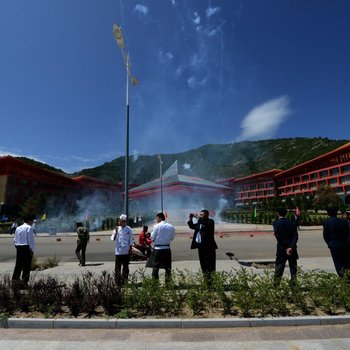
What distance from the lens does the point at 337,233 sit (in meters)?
6.92

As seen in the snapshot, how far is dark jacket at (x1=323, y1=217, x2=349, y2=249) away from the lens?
22.6ft

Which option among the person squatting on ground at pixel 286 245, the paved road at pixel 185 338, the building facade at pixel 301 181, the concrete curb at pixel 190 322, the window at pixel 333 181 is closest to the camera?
the paved road at pixel 185 338

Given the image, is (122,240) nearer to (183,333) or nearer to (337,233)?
(183,333)

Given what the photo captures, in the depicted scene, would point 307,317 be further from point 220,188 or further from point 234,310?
point 220,188

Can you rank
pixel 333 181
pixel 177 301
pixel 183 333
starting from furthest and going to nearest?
pixel 333 181 < pixel 177 301 < pixel 183 333

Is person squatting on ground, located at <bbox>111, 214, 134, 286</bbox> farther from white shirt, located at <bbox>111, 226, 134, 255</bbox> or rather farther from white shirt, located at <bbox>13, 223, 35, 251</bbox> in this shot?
white shirt, located at <bbox>13, 223, 35, 251</bbox>

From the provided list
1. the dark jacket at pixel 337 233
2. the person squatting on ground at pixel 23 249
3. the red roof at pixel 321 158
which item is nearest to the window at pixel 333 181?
the red roof at pixel 321 158

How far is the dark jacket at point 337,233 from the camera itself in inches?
271

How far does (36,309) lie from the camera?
5.76 m

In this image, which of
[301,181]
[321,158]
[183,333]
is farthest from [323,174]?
[183,333]

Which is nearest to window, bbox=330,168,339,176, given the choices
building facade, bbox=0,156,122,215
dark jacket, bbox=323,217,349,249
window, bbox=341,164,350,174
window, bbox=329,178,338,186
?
window, bbox=329,178,338,186

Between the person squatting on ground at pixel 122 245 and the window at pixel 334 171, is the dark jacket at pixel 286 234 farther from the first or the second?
the window at pixel 334 171

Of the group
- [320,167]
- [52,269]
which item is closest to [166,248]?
[52,269]

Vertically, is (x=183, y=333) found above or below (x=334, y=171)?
below
